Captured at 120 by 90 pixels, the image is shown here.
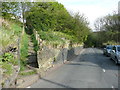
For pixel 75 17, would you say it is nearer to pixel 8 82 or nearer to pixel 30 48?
pixel 30 48

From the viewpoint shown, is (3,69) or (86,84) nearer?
(3,69)

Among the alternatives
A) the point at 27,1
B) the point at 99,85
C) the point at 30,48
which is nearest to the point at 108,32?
the point at 27,1

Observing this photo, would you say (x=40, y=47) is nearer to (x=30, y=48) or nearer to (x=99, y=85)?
(x=30, y=48)

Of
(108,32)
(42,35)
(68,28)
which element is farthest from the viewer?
(108,32)

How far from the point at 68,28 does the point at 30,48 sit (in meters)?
19.1

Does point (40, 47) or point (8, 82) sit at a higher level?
point (40, 47)

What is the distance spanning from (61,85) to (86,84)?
1.18 m

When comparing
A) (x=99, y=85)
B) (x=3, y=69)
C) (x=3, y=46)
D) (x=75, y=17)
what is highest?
(x=75, y=17)

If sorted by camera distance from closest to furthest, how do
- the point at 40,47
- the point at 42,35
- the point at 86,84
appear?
the point at 86,84, the point at 40,47, the point at 42,35

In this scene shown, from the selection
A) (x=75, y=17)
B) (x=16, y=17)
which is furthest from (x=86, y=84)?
(x=75, y=17)

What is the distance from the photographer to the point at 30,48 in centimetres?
1501

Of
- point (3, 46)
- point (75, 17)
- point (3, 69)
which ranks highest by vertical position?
point (75, 17)

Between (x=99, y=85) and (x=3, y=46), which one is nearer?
(x=99, y=85)

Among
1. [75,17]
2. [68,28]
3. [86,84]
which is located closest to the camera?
[86,84]
